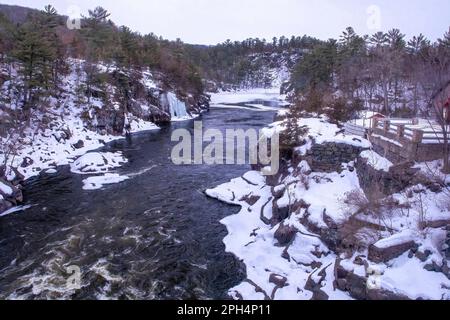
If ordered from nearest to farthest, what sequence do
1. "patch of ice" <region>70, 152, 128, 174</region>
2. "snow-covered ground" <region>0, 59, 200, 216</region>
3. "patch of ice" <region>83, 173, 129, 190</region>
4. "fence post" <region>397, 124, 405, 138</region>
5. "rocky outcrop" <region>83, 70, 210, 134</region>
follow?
"fence post" <region>397, 124, 405, 138</region>, "patch of ice" <region>83, 173, 129, 190</region>, "snow-covered ground" <region>0, 59, 200, 216</region>, "patch of ice" <region>70, 152, 128, 174</region>, "rocky outcrop" <region>83, 70, 210, 134</region>

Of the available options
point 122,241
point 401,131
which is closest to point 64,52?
point 122,241

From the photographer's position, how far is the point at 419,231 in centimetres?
1045

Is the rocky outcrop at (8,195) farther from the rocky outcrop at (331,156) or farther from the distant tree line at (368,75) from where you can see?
the distant tree line at (368,75)

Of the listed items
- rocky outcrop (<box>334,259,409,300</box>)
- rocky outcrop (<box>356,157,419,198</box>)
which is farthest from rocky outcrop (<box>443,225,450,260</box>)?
rocky outcrop (<box>356,157,419,198</box>)

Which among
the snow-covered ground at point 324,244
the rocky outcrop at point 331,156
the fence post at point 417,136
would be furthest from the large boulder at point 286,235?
the fence post at point 417,136

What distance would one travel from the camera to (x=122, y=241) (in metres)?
13.7

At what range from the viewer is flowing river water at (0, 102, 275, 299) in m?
10.9

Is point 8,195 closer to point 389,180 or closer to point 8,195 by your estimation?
point 8,195

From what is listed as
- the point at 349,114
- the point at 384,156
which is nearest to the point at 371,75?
the point at 349,114

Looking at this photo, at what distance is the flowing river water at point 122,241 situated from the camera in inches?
428

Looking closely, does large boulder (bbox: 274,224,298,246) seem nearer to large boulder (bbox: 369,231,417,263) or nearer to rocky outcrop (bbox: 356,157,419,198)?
rocky outcrop (bbox: 356,157,419,198)
